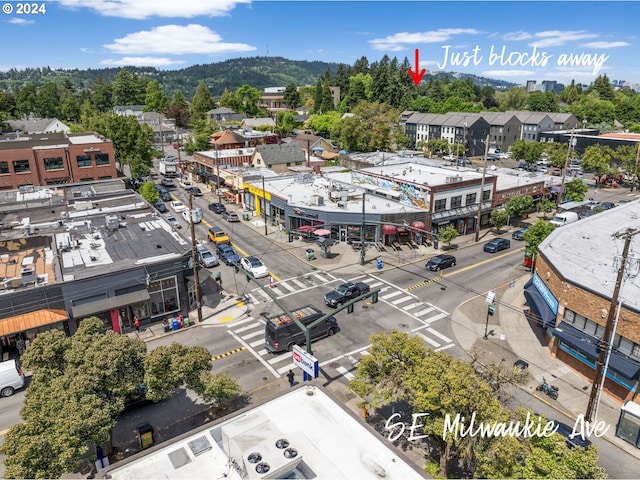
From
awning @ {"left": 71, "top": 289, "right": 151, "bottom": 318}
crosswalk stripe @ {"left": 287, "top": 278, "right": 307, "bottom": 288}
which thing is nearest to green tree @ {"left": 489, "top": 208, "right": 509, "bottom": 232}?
crosswalk stripe @ {"left": 287, "top": 278, "right": 307, "bottom": 288}

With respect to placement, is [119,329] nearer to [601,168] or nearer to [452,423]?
[452,423]

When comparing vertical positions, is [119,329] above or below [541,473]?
below

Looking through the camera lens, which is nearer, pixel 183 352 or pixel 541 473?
pixel 541 473

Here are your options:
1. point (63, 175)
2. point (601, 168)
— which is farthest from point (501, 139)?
point (63, 175)

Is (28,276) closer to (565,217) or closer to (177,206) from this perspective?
(177,206)

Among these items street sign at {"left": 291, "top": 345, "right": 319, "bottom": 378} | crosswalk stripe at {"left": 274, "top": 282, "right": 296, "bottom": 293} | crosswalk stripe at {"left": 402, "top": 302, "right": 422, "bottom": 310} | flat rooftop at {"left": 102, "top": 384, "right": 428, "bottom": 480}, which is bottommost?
crosswalk stripe at {"left": 274, "top": 282, "right": 296, "bottom": 293}

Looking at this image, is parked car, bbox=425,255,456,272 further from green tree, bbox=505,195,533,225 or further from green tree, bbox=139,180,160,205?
green tree, bbox=139,180,160,205

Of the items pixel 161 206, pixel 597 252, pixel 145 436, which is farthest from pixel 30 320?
pixel 597 252
